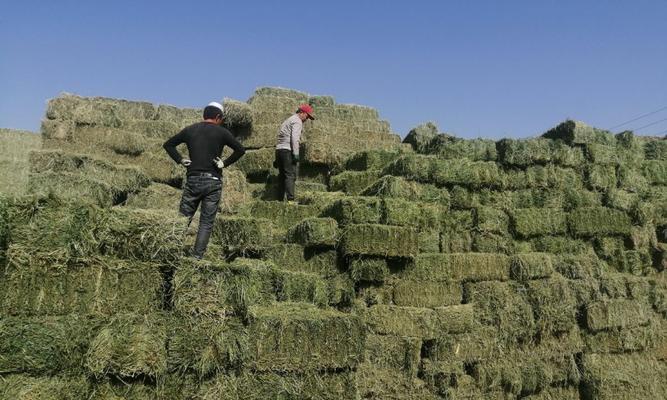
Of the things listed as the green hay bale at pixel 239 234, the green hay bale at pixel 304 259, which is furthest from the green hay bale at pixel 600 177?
the green hay bale at pixel 239 234

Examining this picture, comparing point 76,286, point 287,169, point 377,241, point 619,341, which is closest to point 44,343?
point 76,286

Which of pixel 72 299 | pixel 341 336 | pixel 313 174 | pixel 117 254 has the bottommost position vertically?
pixel 341 336

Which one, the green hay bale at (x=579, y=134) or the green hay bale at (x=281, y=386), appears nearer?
the green hay bale at (x=281, y=386)

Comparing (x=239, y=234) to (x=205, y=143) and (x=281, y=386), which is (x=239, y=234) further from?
(x=281, y=386)

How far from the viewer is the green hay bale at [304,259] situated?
28.4 ft

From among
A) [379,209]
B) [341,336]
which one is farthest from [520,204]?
[341,336]

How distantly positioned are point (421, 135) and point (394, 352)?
264 inches

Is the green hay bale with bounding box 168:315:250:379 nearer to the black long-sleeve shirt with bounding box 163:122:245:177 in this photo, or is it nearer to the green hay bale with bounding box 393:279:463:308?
the black long-sleeve shirt with bounding box 163:122:245:177

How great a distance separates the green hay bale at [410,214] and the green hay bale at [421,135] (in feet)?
12.2

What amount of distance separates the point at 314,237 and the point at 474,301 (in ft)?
9.57

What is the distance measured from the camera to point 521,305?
9461 mm

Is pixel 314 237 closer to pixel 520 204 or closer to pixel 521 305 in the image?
pixel 521 305

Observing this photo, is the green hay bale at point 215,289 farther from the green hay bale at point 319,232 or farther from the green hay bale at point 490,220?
the green hay bale at point 490,220

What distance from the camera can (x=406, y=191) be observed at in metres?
9.70
